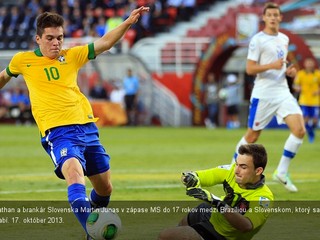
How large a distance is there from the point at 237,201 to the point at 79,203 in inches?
52.5

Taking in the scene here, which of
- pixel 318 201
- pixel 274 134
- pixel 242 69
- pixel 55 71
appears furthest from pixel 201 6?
pixel 55 71

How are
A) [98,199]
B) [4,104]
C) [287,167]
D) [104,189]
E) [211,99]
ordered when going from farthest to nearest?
[4,104]
[211,99]
[287,167]
[98,199]
[104,189]

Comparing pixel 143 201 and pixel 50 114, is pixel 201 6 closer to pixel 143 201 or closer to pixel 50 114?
pixel 143 201

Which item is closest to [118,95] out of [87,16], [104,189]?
[87,16]

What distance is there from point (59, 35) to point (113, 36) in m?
0.51

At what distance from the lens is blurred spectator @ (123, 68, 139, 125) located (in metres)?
33.1

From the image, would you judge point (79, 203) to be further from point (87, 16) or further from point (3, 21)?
point (3, 21)

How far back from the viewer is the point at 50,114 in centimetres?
855

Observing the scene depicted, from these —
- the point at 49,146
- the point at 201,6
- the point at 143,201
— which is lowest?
the point at 201,6

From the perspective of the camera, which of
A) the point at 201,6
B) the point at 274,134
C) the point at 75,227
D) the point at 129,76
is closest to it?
the point at 75,227

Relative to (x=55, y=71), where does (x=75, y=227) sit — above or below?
below

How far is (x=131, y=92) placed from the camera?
33.2 m

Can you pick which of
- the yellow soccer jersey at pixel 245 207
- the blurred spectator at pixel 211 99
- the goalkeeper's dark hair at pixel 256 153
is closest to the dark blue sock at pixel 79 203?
the yellow soccer jersey at pixel 245 207

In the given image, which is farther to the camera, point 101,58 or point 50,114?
point 101,58
